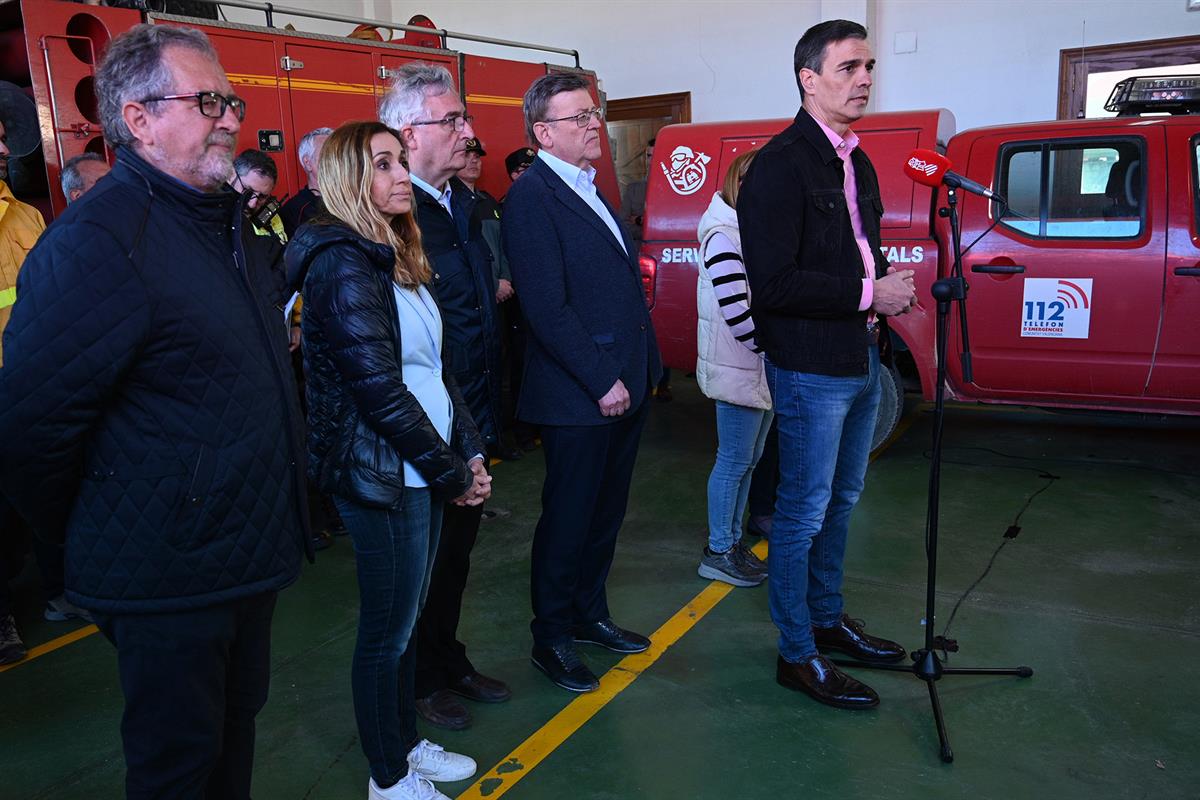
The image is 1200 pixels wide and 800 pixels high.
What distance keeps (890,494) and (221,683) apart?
4073 millimetres

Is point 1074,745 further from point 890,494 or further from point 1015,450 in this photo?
point 1015,450

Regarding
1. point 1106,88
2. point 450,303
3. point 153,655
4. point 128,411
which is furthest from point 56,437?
point 1106,88

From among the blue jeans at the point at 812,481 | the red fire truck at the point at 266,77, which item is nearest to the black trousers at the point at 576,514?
the blue jeans at the point at 812,481

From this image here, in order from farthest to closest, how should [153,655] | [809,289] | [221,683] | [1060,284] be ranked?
[1060,284] → [809,289] → [221,683] → [153,655]

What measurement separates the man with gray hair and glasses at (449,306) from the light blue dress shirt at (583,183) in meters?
0.29

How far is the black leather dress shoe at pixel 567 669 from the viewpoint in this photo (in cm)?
326

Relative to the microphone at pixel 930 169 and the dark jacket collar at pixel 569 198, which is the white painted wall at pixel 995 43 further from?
the dark jacket collar at pixel 569 198

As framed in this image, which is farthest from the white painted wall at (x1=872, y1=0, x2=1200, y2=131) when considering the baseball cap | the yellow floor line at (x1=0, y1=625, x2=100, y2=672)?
the yellow floor line at (x1=0, y1=625, x2=100, y2=672)

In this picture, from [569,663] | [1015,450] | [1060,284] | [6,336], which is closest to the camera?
[6,336]

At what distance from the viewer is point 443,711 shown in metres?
3.05

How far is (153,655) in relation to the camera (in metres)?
1.79

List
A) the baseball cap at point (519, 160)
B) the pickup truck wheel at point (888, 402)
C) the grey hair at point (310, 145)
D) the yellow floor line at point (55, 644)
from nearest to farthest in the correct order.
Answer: the yellow floor line at point (55, 644)
the grey hair at point (310, 145)
the pickup truck wheel at point (888, 402)
the baseball cap at point (519, 160)

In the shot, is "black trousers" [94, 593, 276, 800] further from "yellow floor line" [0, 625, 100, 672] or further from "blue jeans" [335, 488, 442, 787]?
"yellow floor line" [0, 625, 100, 672]

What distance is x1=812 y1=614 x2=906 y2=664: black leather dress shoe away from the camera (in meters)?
3.32
